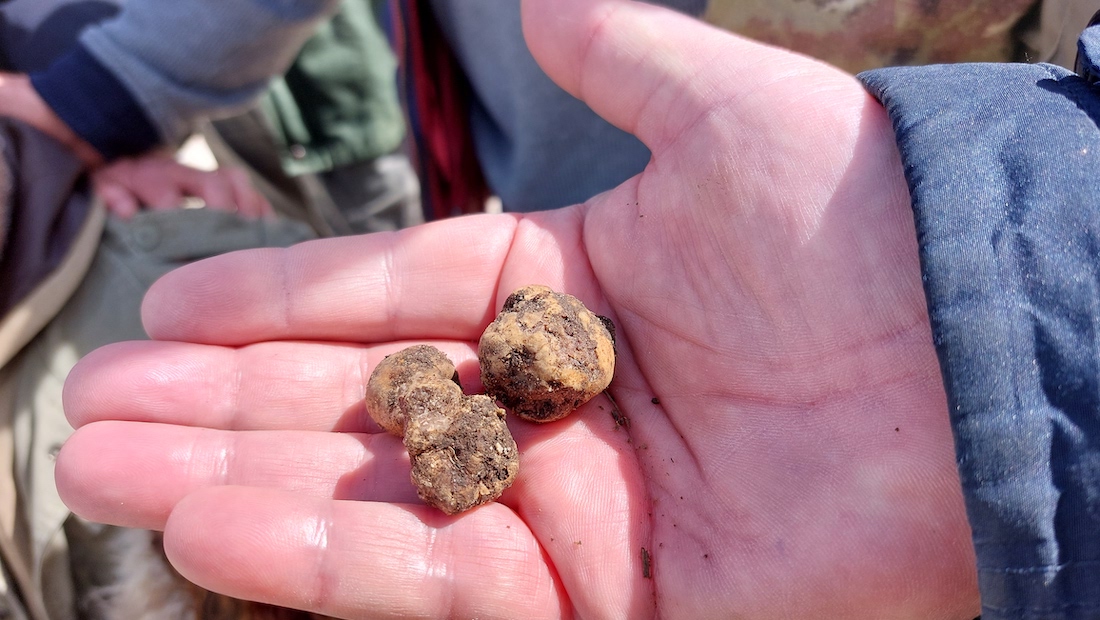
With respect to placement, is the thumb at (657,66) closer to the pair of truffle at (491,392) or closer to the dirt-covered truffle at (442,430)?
the pair of truffle at (491,392)

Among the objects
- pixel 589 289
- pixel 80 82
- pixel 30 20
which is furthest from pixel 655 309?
pixel 30 20

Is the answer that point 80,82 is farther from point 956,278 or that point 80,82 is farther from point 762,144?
point 956,278

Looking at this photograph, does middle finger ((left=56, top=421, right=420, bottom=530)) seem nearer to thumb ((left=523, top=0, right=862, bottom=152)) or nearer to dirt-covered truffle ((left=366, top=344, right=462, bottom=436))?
dirt-covered truffle ((left=366, top=344, right=462, bottom=436))

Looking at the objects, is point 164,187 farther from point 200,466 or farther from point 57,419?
point 200,466

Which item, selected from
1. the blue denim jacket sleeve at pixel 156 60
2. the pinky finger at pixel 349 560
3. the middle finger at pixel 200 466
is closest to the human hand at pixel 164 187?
the blue denim jacket sleeve at pixel 156 60

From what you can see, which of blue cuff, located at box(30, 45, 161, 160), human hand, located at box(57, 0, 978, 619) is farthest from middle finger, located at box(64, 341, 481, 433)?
blue cuff, located at box(30, 45, 161, 160)

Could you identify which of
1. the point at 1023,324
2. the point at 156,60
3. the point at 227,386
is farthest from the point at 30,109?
the point at 1023,324
